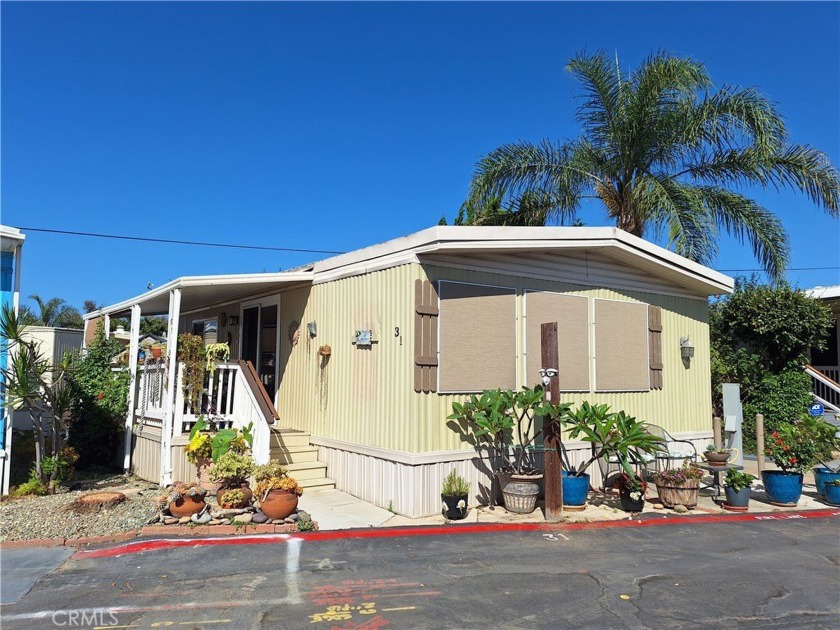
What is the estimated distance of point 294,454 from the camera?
838 cm

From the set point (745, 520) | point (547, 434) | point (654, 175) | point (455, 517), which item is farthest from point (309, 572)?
point (654, 175)

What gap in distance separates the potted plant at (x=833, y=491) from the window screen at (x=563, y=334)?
349 cm

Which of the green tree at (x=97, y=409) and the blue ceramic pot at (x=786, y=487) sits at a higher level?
the green tree at (x=97, y=409)

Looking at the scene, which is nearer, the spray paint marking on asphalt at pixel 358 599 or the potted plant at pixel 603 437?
the spray paint marking on asphalt at pixel 358 599

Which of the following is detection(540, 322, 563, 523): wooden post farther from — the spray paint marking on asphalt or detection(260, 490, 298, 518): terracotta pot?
detection(260, 490, 298, 518): terracotta pot

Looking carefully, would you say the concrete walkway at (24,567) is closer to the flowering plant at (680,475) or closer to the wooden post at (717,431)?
the flowering plant at (680,475)

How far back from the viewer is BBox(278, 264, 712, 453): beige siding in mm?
7152

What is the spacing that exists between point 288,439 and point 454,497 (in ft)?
9.30

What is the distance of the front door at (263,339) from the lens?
33.4 ft

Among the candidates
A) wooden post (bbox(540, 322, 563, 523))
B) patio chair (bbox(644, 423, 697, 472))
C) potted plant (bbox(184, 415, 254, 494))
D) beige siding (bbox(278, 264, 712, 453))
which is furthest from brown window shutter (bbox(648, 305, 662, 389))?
potted plant (bbox(184, 415, 254, 494))

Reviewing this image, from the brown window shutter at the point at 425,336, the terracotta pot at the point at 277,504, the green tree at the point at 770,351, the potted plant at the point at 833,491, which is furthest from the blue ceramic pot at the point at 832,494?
the terracotta pot at the point at 277,504

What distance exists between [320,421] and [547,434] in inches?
130

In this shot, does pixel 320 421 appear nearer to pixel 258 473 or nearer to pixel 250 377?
pixel 250 377

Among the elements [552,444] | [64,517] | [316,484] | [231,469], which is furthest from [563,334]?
[64,517]
